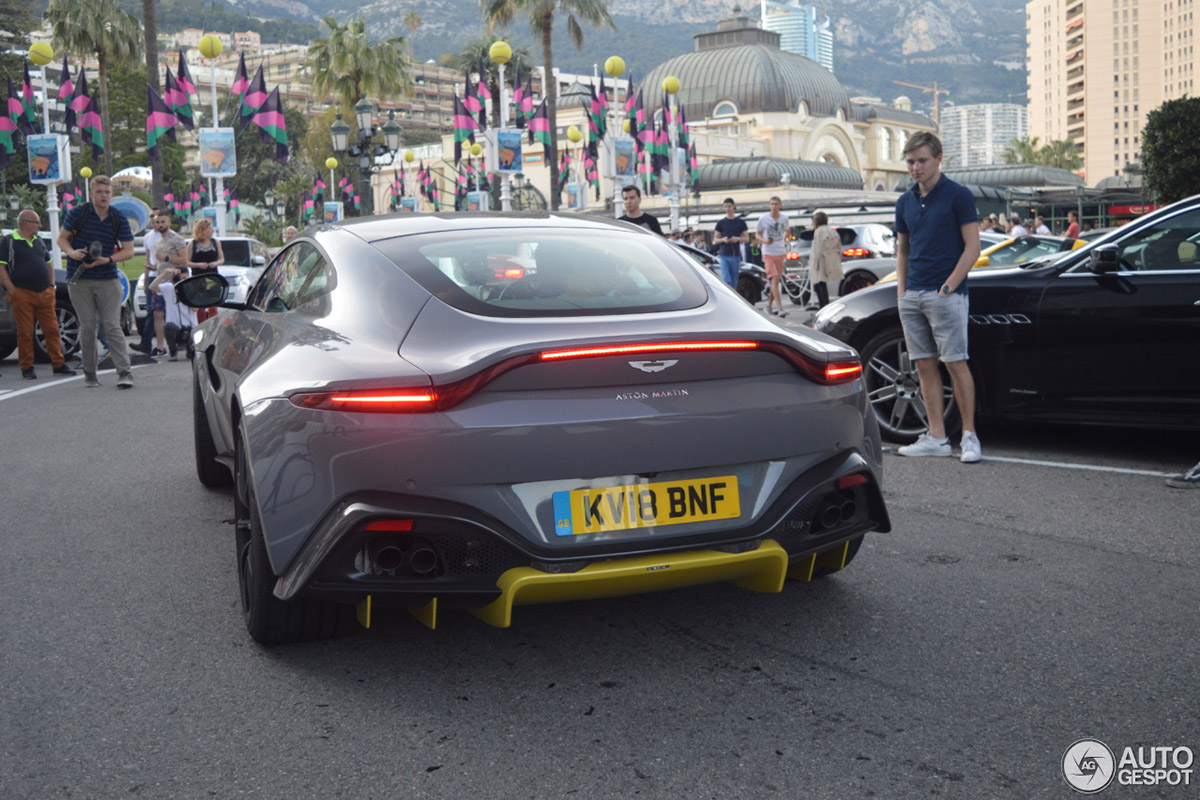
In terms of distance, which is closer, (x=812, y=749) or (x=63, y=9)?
(x=812, y=749)

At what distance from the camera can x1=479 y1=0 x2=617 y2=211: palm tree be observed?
134 feet

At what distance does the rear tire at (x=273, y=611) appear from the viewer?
3561mm

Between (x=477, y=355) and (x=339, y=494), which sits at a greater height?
(x=477, y=355)

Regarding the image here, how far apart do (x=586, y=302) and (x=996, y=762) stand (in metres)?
1.65

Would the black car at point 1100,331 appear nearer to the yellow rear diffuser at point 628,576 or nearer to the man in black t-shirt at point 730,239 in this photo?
the yellow rear diffuser at point 628,576

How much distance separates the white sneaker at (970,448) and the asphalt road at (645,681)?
1379 millimetres

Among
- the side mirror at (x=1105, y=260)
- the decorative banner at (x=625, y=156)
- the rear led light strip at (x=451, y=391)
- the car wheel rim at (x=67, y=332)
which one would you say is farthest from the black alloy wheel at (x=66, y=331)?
the decorative banner at (x=625, y=156)

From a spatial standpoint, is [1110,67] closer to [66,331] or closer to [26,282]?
[66,331]

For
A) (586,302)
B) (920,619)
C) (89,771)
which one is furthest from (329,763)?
(920,619)

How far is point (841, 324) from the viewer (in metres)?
7.64

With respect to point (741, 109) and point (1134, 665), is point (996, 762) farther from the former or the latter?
point (741, 109)

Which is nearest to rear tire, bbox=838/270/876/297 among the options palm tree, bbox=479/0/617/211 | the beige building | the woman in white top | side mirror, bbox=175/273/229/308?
the woman in white top

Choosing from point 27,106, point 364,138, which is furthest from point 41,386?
point 27,106

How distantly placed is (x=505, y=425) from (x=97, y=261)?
363 inches
